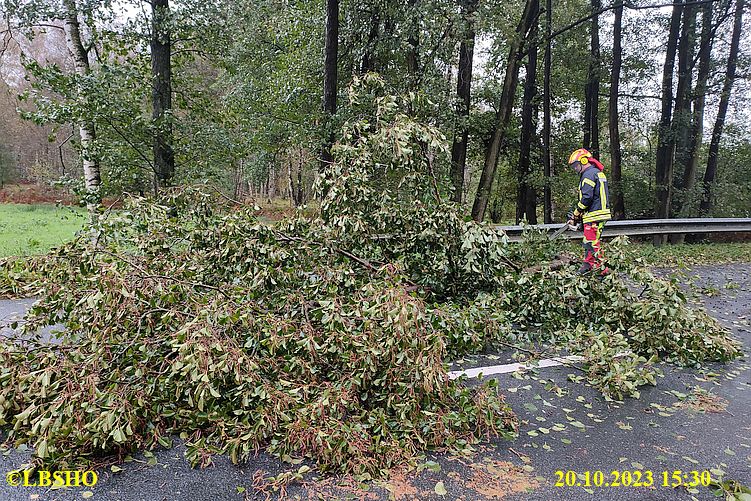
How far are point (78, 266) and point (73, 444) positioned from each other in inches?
58.3

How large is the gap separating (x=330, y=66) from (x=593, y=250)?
5.69 metres

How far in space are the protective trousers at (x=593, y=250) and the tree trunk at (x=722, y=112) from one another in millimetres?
10152

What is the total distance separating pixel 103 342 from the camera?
9.82 feet

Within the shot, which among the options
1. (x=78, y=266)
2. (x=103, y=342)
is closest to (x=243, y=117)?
(x=78, y=266)

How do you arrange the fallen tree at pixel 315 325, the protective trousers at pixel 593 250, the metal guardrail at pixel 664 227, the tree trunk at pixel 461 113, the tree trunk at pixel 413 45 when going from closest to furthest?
the fallen tree at pixel 315 325, the protective trousers at pixel 593 250, the tree trunk at pixel 413 45, the metal guardrail at pixel 664 227, the tree trunk at pixel 461 113

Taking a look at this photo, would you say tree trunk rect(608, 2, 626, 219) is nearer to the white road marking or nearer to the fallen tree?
the fallen tree

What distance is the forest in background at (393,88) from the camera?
7320mm

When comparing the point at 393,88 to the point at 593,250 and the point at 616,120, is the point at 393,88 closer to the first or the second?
the point at 593,250

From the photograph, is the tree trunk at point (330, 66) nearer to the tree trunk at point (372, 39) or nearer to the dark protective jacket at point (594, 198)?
the tree trunk at point (372, 39)

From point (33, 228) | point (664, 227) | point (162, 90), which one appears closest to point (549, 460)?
point (162, 90)

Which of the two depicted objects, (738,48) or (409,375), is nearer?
(409,375)

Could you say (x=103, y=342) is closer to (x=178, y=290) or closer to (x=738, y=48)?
(x=178, y=290)

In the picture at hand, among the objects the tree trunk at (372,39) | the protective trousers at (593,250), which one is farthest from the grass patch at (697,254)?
the tree trunk at (372,39)

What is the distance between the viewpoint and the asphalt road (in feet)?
7.97
